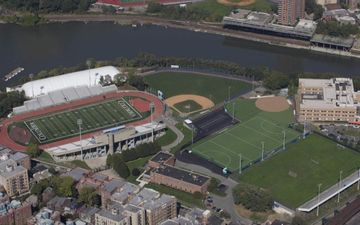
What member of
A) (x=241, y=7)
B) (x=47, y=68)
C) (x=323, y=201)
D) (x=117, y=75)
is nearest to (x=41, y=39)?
(x=47, y=68)

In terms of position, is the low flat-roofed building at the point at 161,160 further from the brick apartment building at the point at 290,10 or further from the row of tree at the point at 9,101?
the brick apartment building at the point at 290,10

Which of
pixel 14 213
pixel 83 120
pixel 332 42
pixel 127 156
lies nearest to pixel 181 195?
pixel 127 156

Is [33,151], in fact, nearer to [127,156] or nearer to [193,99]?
[127,156]

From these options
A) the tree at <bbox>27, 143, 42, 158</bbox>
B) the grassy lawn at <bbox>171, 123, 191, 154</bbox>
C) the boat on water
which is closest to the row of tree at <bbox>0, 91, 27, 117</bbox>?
the boat on water

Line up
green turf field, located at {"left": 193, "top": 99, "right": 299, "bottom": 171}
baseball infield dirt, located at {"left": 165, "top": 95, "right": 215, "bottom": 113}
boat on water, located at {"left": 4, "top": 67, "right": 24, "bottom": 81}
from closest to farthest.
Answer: green turf field, located at {"left": 193, "top": 99, "right": 299, "bottom": 171}, baseball infield dirt, located at {"left": 165, "top": 95, "right": 215, "bottom": 113}, boat on water, located at {"left": 4, "top": 67, "right": 24, "bottom": 81}

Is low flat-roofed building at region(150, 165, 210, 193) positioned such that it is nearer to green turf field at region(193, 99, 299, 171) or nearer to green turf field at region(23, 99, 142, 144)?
green turf field at region(193, 99, 299, 171)

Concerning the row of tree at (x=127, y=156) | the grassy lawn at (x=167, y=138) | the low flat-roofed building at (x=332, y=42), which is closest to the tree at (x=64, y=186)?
the row of tree at (x=127, y=156)
